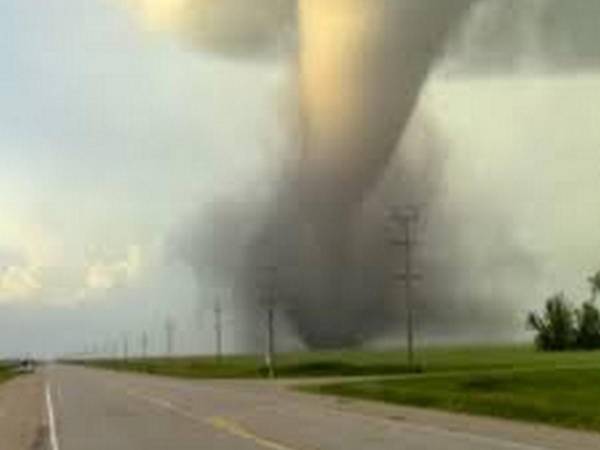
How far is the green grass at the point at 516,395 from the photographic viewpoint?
37.8 meters

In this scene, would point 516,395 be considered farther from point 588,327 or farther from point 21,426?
point 588,327

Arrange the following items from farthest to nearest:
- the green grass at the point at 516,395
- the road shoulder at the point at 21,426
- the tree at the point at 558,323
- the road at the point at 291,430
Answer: the tree at the point at 558,323
the green grass at the point at 516,395
the road shoulder at the point at 21,426
the road at the point at 291,430

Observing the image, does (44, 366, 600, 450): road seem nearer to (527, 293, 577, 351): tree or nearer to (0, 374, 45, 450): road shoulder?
(0, 374, 45, 450): road shoulder

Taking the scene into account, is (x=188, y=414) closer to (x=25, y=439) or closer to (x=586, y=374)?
(x=25, y=439)

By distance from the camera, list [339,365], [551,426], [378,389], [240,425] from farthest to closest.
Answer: [339,365]
[378,389]
[240,425]
[551,426]

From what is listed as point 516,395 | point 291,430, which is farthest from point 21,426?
point 516,395

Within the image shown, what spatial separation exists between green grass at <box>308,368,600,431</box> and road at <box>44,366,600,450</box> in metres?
1.65

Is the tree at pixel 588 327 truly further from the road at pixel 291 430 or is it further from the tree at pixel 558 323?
the road at pixel 291 430

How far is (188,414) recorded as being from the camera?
45531 millimetres

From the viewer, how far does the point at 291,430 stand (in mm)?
33281

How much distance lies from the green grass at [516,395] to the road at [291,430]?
1.65m

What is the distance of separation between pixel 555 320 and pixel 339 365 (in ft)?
201

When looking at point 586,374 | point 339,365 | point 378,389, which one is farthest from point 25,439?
point 339,365

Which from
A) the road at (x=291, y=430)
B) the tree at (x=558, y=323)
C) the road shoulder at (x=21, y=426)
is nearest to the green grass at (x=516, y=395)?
the road at (x=291, y=430)
